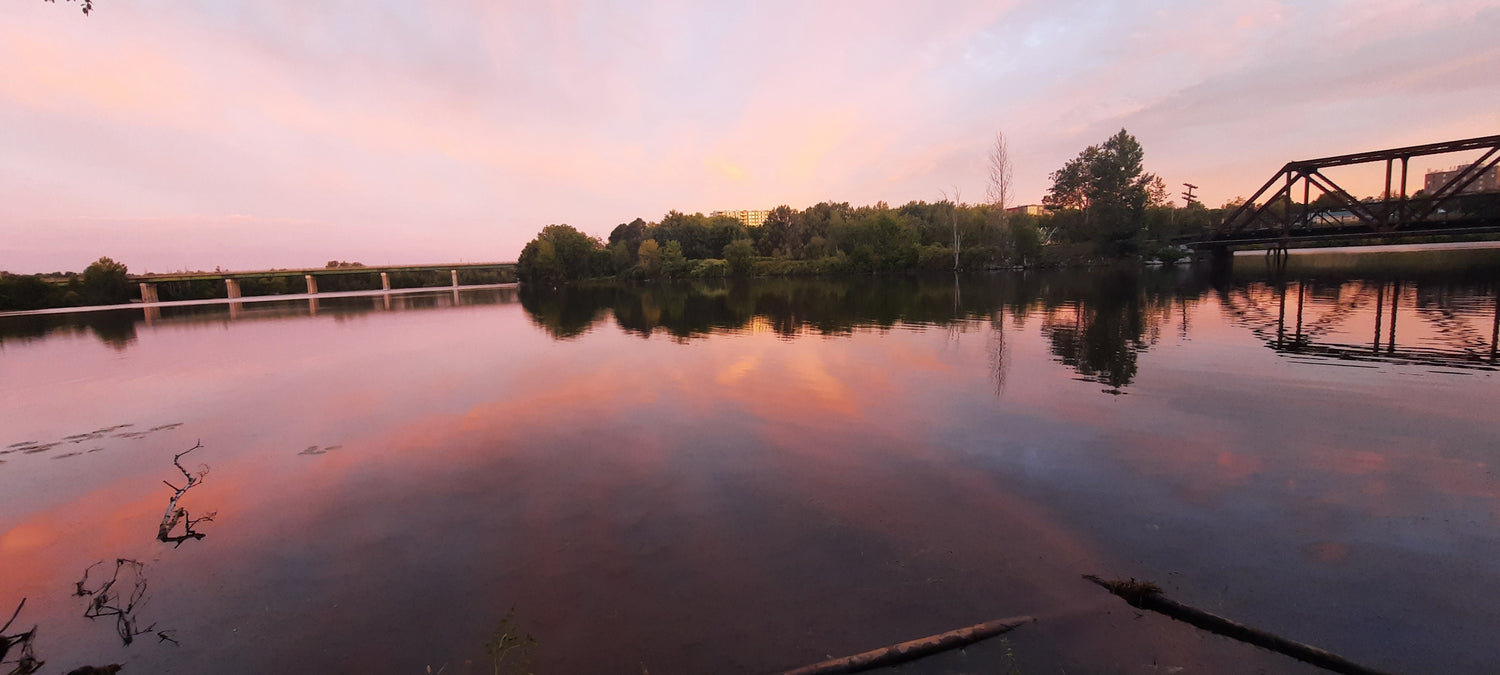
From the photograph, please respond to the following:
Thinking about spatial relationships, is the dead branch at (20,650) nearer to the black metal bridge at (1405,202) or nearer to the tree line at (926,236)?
the black metal bridge at (1405,202)

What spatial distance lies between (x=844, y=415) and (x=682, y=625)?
6.63 metres

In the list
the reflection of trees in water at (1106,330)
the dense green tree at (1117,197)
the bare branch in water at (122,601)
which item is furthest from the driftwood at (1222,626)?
the dense green tree at (1117,197)

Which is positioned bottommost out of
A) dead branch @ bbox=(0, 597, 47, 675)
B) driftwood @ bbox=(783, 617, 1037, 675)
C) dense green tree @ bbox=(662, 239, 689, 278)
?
dead branch @ bbox=(0, 597, 47, 675)

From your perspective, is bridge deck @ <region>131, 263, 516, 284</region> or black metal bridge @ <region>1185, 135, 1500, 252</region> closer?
black metal bridge @ <region>1185, 135, 1500, 252</region>

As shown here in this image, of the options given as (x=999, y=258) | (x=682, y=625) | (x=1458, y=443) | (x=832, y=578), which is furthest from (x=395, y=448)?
(x=999, y=258)

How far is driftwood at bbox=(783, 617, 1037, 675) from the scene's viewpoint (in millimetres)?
4031

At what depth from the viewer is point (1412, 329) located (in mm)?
17484

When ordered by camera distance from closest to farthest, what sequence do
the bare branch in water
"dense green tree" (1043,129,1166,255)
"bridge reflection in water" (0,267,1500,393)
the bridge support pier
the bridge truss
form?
the bare branch in water → "bridge reflection in water" (0,267,1500,393) → the bridge truss → the bridge support pier → "dense green tree" (1043,129,1166,255)

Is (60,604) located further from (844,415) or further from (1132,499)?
(1132,499)

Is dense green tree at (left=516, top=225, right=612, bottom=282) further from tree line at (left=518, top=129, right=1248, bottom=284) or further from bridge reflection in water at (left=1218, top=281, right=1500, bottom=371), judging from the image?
bridge reflection in water at (left=1218, top=281, right=1500, bottom=371)

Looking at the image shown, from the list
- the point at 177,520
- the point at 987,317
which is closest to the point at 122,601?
the point at 177,520

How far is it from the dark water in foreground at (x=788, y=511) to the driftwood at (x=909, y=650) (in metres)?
0.11

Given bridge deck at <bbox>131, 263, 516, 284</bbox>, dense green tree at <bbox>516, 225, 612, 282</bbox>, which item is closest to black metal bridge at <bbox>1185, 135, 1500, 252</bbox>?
dense green tree at <bbox>516, 225, 612, 282</bbox>

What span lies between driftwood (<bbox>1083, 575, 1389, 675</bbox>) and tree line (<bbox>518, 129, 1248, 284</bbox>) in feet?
207
